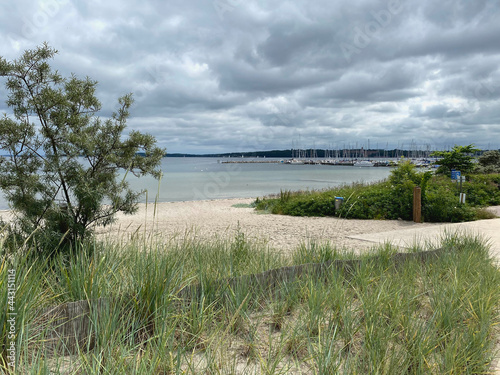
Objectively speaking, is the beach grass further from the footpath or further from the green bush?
the green bush

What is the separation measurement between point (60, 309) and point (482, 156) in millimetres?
36175

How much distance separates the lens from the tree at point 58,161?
183 inches

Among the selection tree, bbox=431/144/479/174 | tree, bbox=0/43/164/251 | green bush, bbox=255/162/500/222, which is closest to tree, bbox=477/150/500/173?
tree, bbox=431/144/479/174

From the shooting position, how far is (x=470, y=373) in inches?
89.1

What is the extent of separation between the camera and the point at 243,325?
274 cm

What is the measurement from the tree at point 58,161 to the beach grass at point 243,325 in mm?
1439

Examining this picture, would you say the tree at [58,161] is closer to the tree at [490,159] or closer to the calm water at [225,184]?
the calm water at [225,184]

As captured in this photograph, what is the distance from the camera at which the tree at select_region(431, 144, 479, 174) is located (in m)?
23.4

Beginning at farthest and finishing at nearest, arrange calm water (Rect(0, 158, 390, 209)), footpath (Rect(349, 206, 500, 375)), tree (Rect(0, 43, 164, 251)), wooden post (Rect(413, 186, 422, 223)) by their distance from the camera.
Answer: calm water (Rect(0, 158, 390, 209)) → wooden post (Rect(413, 186, 422, 223)) → footpath (Rect(349, 206, 500, 375)) → tree (Rect(0, 43, 164, 251))

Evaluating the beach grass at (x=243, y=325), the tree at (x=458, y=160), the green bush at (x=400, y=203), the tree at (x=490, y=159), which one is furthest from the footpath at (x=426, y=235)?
the tree at (x=490, y=159)

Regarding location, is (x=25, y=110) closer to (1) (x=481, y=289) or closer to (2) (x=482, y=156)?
(1) (x=481, y=289)

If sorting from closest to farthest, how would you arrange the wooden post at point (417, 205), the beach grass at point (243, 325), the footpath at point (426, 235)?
the beach grass at point (243, 325) < the footpath at point (426, 235) < the wooden post at point (417, 205)

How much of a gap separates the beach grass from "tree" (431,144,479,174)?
22704 mm

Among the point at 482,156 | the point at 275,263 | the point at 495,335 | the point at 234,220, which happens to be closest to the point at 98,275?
the point at 275,263
